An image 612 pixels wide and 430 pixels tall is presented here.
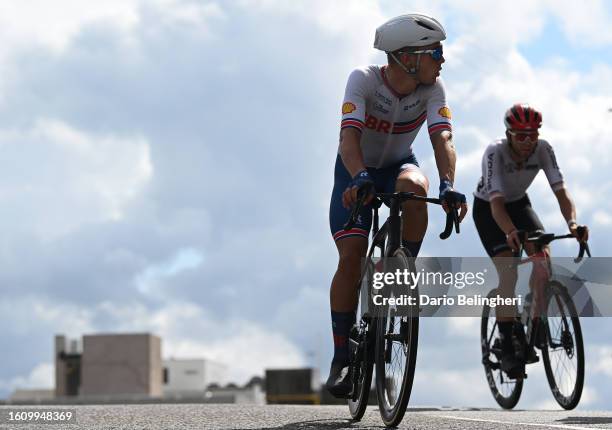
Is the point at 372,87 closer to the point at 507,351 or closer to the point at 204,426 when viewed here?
the point at 204,426

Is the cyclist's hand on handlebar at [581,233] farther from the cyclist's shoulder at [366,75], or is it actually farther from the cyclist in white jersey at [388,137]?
the cyclist's shoulder at [366,75]

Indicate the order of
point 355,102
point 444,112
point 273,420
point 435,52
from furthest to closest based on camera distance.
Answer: point 273,420
point 444,112
point 355,102
point 435,52

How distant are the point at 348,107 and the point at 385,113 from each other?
0.28m

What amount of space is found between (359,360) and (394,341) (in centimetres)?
48

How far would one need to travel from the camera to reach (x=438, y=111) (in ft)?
23.0

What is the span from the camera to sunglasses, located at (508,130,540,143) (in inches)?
377

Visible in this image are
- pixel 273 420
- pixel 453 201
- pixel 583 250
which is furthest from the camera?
pixel 583 250

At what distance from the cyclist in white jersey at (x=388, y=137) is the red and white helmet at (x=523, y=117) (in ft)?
8.00

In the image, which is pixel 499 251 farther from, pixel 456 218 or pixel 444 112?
pixel 456 218

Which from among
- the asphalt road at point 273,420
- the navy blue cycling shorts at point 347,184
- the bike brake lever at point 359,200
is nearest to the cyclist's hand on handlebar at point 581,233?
the asphalt road at point 273,420

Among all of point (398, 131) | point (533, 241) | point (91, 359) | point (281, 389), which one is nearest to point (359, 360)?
point (398, 131)

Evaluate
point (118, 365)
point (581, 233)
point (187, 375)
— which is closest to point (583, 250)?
point (581, 233)

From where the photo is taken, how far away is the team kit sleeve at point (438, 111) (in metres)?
6.98

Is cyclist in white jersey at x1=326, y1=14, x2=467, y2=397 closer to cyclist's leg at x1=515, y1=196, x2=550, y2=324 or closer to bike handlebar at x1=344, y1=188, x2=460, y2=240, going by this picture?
bike handlebar at x1=344, y1=188, x2=460, y2=240
